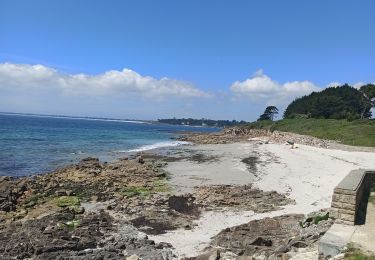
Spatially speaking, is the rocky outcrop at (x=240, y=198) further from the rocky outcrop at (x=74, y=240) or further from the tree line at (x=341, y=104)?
the tree line at (x=341, y=104)

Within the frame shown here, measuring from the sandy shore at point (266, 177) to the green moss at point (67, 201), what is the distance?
598cm

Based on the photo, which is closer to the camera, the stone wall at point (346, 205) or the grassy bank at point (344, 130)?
the stone wall at point (346, 205)

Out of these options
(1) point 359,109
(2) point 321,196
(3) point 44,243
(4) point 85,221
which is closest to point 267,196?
(2) point 321,196

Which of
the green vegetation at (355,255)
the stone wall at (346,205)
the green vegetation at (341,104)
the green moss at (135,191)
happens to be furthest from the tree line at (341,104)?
the green vegetation at (355,255)

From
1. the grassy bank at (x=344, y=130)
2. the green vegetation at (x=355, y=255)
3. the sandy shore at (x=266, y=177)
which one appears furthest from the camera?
the grassy bank at (x=344, y=130)

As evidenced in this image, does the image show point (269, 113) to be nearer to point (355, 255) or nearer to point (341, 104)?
point (341, 104)

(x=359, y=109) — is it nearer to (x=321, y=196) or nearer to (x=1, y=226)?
(x=321, y=196)

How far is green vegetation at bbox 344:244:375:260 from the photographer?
8.67m

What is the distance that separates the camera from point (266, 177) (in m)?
27.2

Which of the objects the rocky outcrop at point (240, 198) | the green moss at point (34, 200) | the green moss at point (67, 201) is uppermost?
the rocky outcrop at point (240, 198)

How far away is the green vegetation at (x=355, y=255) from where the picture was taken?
341 inches

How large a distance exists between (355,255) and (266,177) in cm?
1845

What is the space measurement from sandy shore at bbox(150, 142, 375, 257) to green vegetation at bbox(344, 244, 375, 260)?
16.8ft

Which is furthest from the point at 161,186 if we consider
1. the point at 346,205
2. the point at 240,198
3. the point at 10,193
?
the point at 346,205
